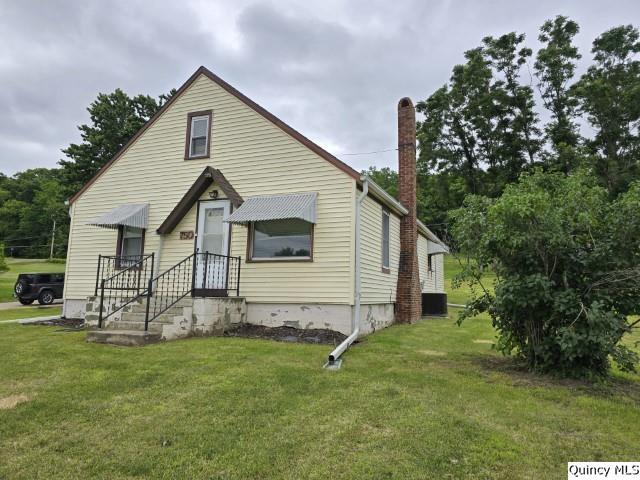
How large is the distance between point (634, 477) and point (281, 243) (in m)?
7.26

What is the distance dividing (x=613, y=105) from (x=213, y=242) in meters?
28.7

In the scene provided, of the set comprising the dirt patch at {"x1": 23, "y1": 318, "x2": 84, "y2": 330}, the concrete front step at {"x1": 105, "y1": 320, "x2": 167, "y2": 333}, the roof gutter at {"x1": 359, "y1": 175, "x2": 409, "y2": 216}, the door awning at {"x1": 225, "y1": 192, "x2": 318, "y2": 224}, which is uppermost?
the roof gutter at {"x1": 359, "y1": 175, "x2": 409, "y2": 216}

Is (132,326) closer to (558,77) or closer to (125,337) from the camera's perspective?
(125,337)

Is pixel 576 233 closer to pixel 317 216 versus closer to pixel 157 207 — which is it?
pixel 317 216

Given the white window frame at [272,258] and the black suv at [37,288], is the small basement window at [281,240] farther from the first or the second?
the black suv at [37,288]

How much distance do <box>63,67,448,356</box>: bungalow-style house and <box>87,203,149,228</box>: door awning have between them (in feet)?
0.11

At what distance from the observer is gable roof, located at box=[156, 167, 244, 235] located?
31.4 ft

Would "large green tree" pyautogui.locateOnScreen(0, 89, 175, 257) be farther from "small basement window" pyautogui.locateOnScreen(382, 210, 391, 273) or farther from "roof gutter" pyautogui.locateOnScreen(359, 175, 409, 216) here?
"small basement window" pyautogui.locateOnScreen(382, 210, 391, 273)

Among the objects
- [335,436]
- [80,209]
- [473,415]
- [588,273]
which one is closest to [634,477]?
[473,415]

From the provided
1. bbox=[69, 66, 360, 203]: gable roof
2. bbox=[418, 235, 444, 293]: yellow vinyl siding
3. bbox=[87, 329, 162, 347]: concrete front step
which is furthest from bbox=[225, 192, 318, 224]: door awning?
bbox=[418, 235, 444, 293]: yellow vinyl siding

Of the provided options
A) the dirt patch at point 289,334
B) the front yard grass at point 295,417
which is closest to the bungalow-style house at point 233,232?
the dirt patch at point 289,334

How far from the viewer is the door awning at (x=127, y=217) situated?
404 inches

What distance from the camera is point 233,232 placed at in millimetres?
9633

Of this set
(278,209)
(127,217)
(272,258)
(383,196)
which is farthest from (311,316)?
(127,217)
